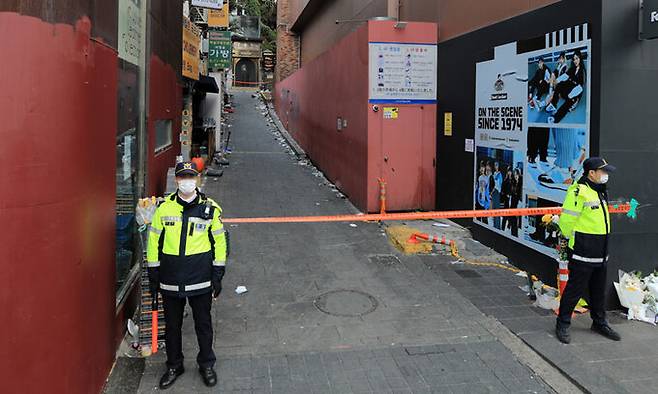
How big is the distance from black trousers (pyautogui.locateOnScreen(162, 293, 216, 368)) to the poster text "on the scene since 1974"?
547 centimetres

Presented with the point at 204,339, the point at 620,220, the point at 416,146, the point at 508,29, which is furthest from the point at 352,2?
the point at 204,339

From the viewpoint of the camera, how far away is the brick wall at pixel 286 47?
32.1m

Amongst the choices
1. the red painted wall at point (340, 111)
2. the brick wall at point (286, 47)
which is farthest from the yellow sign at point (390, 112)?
the brick wall at point (286, 47)

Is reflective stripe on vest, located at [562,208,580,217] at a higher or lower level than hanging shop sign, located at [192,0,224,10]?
lower

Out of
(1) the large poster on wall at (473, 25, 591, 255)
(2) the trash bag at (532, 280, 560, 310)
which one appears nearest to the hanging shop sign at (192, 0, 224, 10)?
(1) the large poster on wall at (473, 25, 591, 255)

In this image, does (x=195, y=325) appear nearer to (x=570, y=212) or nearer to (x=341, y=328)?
(x=341, y=328)

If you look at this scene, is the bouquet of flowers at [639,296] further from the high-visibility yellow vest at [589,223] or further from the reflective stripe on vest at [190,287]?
the reflective stripe on vest at [190,287]

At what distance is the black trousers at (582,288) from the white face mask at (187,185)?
12.7 feet

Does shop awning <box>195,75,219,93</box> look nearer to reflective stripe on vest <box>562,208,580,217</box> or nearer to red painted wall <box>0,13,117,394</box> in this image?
red painted wall <box>0,13,117,394</box>

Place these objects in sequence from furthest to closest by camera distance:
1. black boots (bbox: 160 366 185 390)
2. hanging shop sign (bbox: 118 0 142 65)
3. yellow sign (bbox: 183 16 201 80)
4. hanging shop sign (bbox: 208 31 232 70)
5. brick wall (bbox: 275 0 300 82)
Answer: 1. brick wall (bbox: 275 0 300 82)
2. hanging shop sign (bbox: 208 31 232 70)
3. yellow sign (bbox: 183 16 201 80)
4. hanging shop sign (bbox: 118 0 142 65)
5. black boots (bbox: 160 366 185 390)

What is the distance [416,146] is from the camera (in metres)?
11.2

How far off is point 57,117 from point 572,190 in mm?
4756

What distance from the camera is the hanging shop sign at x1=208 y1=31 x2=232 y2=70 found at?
19.7 metres

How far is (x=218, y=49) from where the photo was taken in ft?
65.0
